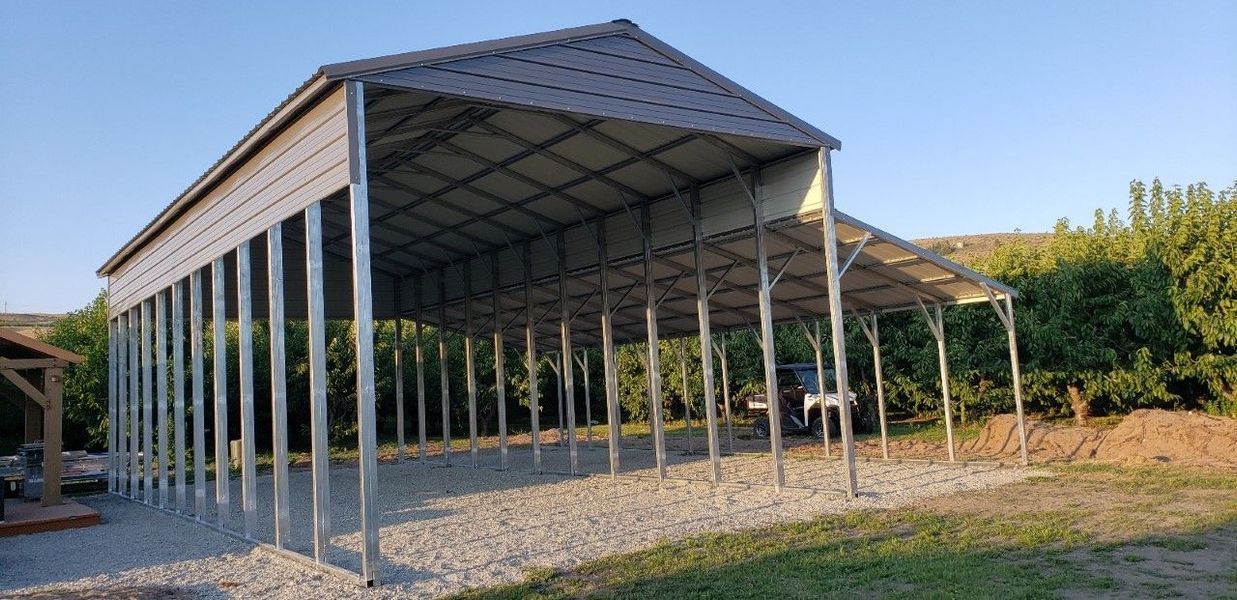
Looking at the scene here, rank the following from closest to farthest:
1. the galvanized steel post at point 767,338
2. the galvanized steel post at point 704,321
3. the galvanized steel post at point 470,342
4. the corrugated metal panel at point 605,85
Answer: the corrugated metal panel at point 605,85
the galvanized steel post at point 767,338
the galvanized steel post at point 704,321
the galvanized steel post at point 470,342

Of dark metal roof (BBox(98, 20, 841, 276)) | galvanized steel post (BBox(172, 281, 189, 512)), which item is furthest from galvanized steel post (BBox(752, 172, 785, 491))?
galvanized steel post (BBox(172, 281, 189, 512))

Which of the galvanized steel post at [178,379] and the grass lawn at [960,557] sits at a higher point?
the galvanized steel post at [178,379]

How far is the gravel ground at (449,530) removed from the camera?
8000mm

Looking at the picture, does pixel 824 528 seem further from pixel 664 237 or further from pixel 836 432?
pixel 836 432

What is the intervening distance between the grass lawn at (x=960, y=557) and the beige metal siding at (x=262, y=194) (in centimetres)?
404

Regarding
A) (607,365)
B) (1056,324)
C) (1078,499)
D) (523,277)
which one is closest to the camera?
(1078,499)

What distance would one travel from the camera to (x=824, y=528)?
944cm

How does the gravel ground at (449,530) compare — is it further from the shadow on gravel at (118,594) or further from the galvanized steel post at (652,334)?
the galvanized steel post at (652,334)

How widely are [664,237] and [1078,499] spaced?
22.3 feet

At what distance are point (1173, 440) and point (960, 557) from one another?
9.29m

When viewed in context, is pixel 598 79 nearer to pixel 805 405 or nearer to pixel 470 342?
pixel 470 342

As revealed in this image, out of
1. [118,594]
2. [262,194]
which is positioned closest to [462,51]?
[262,194]

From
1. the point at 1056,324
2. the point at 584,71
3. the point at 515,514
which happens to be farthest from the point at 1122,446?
the point at 584,71

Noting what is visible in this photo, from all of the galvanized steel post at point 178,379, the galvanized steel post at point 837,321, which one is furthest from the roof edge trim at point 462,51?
the galvanized steel post at point 178,379
